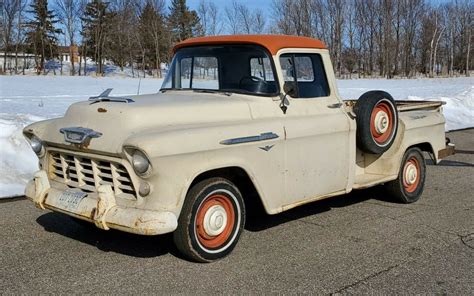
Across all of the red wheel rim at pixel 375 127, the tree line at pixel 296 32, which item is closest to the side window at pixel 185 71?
the red wheel rim at pixel 375 127

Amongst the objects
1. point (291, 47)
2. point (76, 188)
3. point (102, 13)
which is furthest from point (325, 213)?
point (102, 13)

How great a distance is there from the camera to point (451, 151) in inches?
297

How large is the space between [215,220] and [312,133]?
1.38 metres

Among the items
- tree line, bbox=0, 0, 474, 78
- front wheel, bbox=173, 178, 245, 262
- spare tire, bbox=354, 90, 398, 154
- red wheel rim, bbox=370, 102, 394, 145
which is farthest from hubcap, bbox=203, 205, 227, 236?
tree line, bbox=0, 0, 474, 78

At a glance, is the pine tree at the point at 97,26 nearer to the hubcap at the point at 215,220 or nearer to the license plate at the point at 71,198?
the license plate at the point at 71,198

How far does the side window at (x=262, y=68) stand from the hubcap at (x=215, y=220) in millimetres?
1417

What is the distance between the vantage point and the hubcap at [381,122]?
237 inches

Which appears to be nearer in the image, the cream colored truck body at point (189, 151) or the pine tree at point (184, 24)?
the cream colored truck body at point (189, 151)

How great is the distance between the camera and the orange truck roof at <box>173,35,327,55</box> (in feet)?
17.5

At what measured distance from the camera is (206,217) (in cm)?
461

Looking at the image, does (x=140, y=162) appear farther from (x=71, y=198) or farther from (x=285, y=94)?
(x=285, y=94)

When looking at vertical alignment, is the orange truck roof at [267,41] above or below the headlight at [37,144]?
Result: above

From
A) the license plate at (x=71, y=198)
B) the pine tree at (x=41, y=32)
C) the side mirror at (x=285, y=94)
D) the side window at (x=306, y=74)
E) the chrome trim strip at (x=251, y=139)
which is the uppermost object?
the pine tree at (x=41, y=32)

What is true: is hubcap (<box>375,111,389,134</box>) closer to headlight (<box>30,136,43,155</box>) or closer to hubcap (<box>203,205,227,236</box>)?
hubcap (<box>203,205,227,236</box>)
